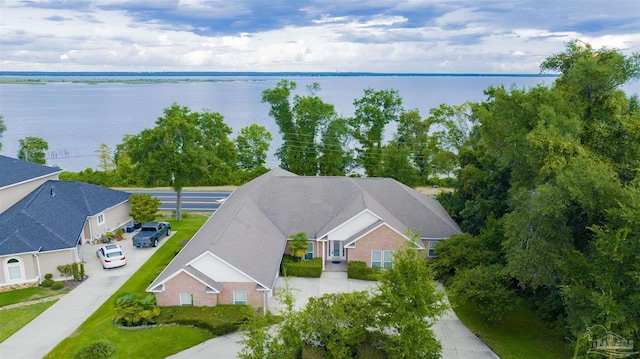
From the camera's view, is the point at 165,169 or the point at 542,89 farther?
the point at 165,169

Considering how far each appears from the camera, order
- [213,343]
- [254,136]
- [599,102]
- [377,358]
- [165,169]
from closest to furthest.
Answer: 1. [377,358]
2. [213,343]
3. [599,102]
4. [165,169]
5. [254,136]

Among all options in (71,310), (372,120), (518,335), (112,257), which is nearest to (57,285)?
(71,310)

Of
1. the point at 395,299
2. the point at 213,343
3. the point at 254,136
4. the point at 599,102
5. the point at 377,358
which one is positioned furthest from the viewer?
the point at 254,136

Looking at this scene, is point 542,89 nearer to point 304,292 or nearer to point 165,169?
point 304,292

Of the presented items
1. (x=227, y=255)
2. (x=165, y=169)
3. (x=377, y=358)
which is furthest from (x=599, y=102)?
(x=165, y=169)

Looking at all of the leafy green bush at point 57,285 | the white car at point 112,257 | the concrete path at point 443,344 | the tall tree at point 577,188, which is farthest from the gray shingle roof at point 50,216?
the tall tree at point 577,188

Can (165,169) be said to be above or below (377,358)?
above

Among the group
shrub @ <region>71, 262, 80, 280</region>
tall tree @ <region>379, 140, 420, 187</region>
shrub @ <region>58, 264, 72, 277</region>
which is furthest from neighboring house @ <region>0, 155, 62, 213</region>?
tall tree @ <region>379, 140, 420, 187</region>
